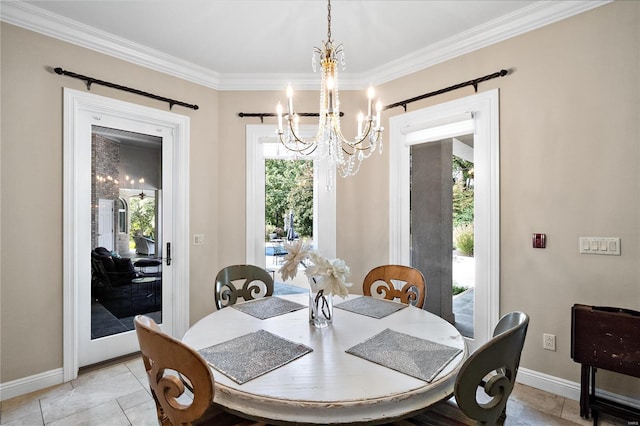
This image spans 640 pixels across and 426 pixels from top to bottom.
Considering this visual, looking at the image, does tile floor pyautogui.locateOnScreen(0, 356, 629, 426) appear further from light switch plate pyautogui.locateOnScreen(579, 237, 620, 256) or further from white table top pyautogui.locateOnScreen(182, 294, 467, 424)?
white table top pyautogui.locateOnScreen(182, 294, 467, 424)

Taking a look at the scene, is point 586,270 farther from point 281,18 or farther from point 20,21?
point 20,21

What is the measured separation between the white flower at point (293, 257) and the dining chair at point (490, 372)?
0.87 metres

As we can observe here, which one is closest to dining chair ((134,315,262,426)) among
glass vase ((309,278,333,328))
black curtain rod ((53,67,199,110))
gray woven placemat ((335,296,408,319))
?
glass vase ((309,278,333,328))

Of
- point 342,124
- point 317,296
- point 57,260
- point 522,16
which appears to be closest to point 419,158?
point 342,124

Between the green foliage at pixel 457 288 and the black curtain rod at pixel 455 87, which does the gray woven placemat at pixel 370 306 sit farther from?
the black curtain rod at pixel 455 87

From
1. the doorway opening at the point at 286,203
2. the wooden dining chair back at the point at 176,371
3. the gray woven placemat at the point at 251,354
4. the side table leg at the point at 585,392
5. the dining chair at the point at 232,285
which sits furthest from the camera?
the doorway opening at the point at 286,203

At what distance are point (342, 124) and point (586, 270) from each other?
2406 millimetres

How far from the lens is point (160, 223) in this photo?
10.3 feet

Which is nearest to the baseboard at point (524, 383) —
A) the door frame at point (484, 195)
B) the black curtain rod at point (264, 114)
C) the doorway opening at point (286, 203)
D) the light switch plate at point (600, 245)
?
the door frame at point (484, 195)

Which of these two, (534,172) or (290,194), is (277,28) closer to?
(290,194)

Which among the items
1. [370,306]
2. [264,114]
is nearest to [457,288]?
[370,306]

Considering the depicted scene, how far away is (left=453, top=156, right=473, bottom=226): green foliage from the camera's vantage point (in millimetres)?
2781

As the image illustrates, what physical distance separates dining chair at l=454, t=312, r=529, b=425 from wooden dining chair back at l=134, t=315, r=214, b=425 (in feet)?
2.40

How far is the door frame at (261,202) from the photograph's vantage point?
11.3ft
